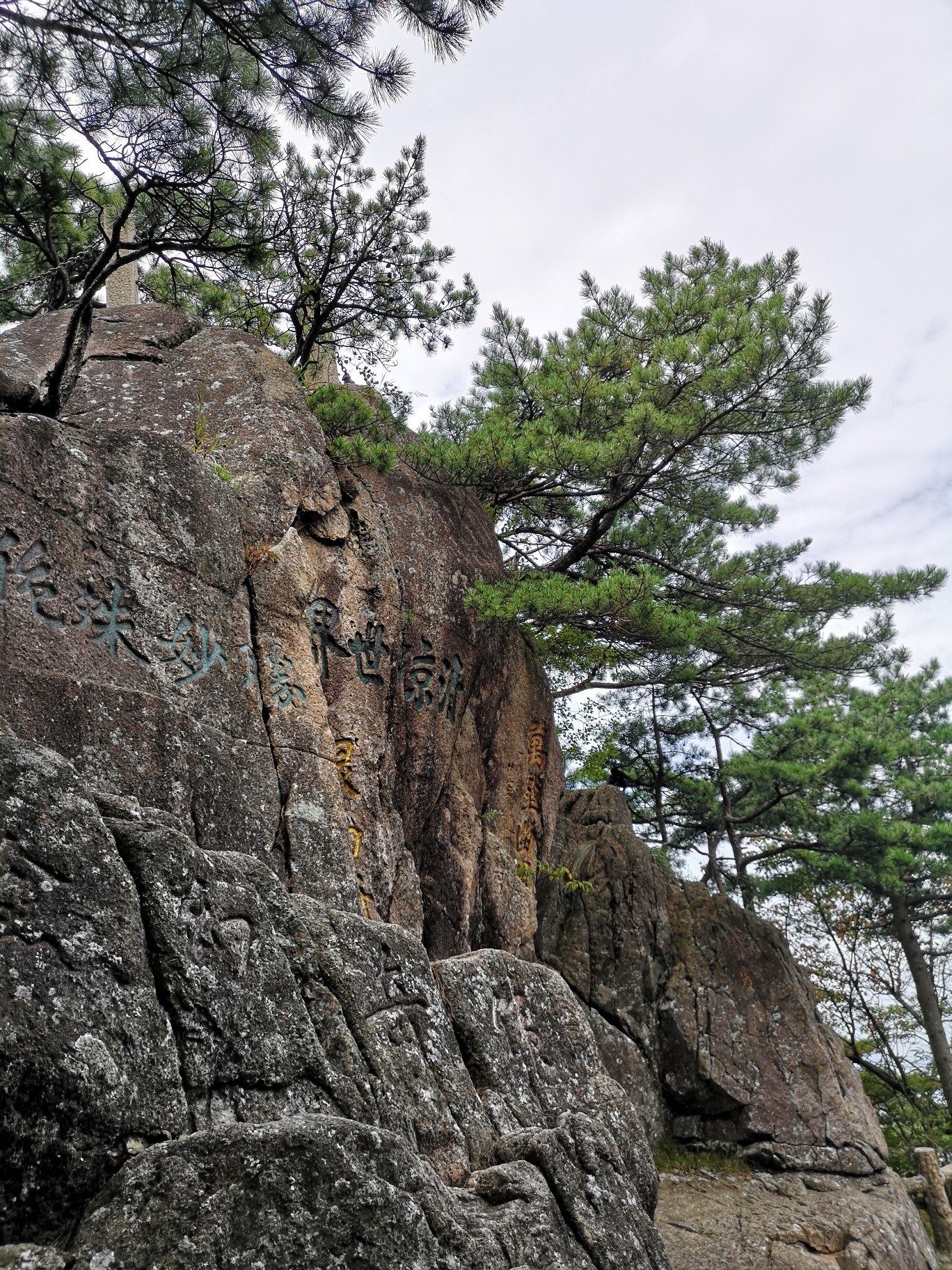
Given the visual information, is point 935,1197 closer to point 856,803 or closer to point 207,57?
point 856,803

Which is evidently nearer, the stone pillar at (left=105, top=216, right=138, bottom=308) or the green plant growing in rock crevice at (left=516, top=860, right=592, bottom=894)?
the green plant growing in rock crevice at (left=516, top=860, right=592, bottom=894)

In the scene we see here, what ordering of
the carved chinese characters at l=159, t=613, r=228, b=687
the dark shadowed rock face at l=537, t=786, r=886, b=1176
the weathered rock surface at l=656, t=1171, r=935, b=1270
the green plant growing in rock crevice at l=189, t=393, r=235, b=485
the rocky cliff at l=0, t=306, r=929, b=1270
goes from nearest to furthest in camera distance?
the rocky cliff at l=0, t=306, r=929, b=1270, the carved chinese characters at l=159, t=613, r=228, b=687, the green plant growing in rock crevice at l=189, t=393, r=235, b=485, the weathered rock surface at l=656, t=1171, r=935, b=1270, the dark shadowed rock face at l=537, t=786, r=886, b=1176

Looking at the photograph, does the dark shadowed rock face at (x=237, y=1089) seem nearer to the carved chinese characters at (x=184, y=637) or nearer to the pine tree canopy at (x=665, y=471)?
the carved chinese characters at (x=184, y=637)

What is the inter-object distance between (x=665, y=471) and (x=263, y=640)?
18.0ft

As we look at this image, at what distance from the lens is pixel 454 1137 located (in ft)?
15.2

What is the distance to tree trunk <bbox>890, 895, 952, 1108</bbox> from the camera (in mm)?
14031

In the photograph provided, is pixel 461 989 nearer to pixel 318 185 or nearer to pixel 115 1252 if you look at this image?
pixel 115 1252

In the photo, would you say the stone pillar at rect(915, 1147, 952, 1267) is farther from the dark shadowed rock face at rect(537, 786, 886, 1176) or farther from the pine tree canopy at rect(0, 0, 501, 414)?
the pine tree canopy at rect(0, 0, 501, 414)

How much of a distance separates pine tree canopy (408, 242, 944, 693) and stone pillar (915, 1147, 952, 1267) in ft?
18.0

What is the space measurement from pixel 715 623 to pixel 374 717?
13.3 ft

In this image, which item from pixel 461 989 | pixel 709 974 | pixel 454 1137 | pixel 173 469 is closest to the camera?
pixel 454 1137

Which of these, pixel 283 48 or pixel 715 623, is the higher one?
pixel 283 48

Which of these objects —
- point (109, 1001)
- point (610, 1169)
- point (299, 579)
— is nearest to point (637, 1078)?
point (610, 1169)

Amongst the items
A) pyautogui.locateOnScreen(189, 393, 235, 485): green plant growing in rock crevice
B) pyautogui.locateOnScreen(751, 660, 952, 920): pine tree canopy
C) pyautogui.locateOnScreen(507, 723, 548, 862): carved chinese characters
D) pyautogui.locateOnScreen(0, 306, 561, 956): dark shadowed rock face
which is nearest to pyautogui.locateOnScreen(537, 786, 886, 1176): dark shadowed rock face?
pyautogui.locateOnScreen(507, 723, 548, 862): carved chinese characters
